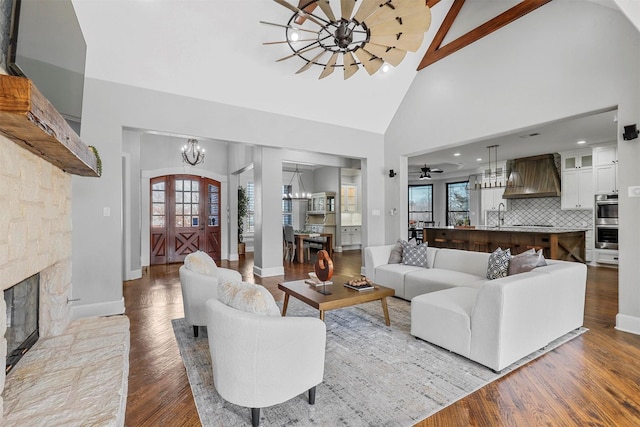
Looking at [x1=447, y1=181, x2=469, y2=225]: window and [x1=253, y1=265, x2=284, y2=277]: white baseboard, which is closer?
[x1=253, y1=265, x2=284, y2=277]: white baseboard

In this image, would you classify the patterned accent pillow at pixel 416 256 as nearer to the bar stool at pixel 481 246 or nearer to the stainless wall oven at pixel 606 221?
the bar stool at pixel 481 246

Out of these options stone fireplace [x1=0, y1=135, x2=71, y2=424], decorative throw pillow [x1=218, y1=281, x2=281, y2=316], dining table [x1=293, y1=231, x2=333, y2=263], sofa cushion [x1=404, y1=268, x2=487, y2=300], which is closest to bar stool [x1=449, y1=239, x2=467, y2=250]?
dining table [x1=293, y1=231, x2=333, y2=263]

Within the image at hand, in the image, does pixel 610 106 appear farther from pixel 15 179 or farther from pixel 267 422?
pixel 15 179

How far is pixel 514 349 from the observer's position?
246 cm

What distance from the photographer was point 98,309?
12.3 feet

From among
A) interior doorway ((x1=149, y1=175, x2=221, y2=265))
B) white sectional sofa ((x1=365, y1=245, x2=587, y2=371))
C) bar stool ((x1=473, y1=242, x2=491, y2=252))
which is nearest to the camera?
white sectional sofa ((x1=365, y1=245, x2=587, y2=371))

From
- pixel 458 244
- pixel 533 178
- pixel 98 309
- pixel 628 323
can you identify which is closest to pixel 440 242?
pixel 458 244

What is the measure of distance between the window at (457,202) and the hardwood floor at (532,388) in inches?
313

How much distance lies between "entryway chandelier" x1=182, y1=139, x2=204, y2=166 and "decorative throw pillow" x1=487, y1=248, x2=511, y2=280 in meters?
6.34

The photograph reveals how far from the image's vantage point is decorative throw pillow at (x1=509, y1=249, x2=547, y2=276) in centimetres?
306

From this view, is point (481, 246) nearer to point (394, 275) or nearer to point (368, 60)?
point (394, 275)

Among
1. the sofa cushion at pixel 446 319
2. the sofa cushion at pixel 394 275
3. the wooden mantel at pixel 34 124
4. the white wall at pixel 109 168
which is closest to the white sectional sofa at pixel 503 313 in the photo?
the sofa cushion at pixel 446 319

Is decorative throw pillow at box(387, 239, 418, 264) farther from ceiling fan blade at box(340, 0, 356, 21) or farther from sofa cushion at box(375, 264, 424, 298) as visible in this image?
ceiling fan blade at box(340, 0, 356, 21)

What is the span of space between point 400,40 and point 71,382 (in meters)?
3.87
